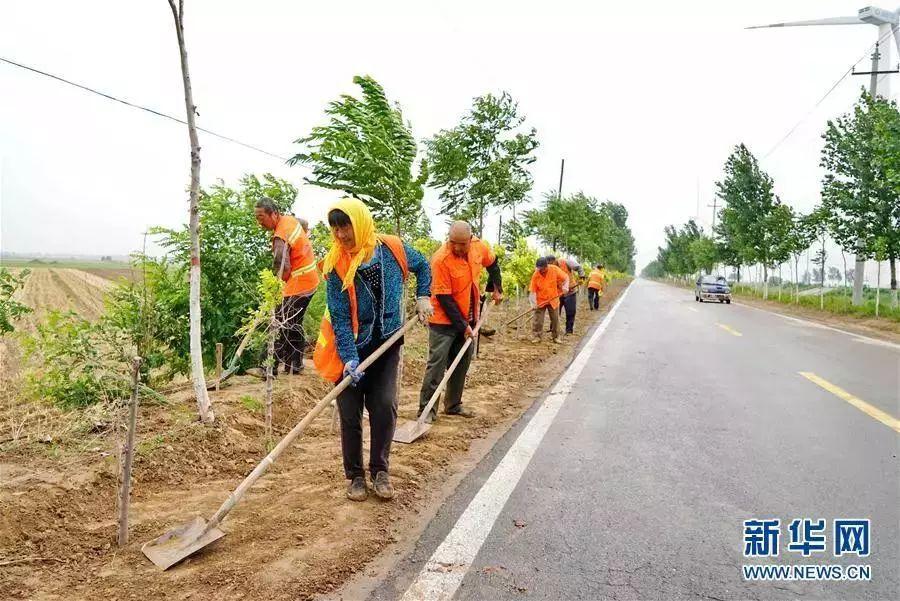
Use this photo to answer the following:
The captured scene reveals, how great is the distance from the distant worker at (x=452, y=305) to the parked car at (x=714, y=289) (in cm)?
2618

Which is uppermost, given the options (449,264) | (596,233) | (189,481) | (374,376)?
(596,233)

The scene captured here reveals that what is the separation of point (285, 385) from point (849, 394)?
19.1 ft

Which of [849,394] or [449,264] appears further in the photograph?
[849,394]

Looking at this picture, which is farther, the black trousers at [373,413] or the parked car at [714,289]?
the parked car at [714,289]

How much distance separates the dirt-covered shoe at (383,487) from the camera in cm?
344

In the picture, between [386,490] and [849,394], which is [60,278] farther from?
[849,394]

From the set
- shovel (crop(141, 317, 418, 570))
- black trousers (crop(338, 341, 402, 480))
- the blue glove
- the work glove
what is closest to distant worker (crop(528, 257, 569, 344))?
the work glove

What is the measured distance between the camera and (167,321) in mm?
5527

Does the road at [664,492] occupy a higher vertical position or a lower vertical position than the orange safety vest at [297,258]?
lower

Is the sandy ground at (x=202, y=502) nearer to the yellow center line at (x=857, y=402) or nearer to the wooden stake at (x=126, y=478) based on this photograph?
the wooden stake at (x=126, y=478)

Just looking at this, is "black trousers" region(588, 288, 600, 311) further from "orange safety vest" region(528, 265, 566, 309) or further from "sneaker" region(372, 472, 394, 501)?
"sneaker" region(372, 472, 394, 501)

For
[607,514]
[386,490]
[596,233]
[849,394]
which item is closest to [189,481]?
[386,490]

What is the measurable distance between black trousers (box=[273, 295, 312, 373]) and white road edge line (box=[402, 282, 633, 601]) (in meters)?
2.28

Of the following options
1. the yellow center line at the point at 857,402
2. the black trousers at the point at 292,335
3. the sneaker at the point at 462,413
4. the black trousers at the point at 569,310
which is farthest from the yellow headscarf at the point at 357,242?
the black trousers at the point at 569,310
